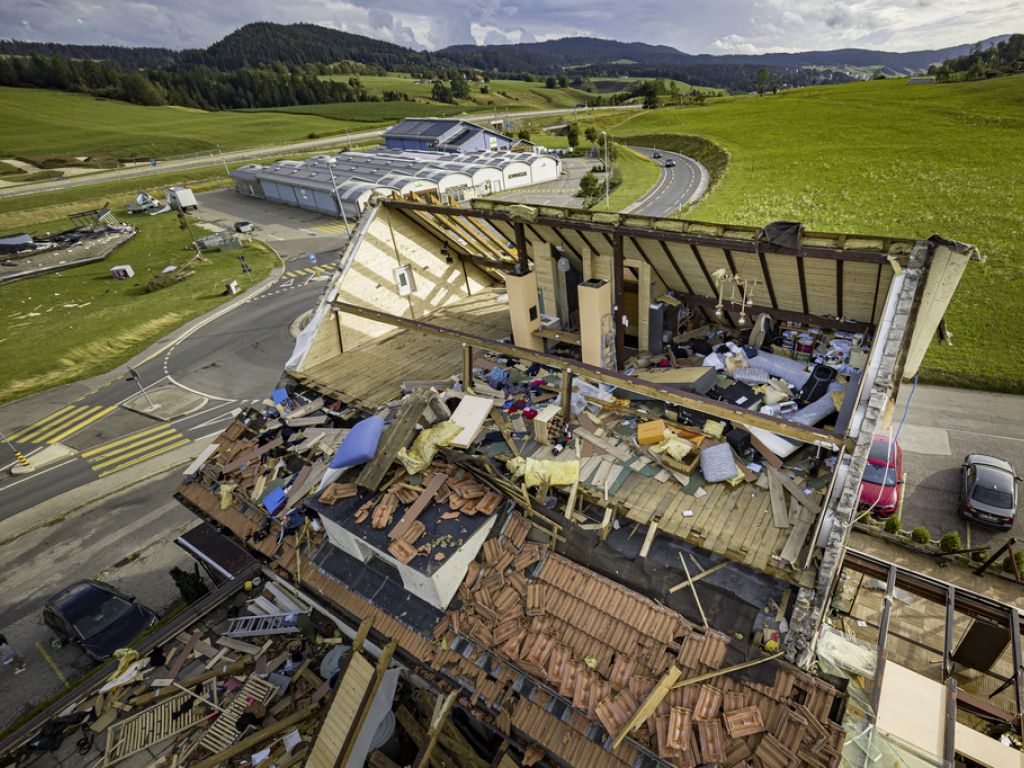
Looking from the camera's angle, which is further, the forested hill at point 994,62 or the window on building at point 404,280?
the forested hill at point 994,62

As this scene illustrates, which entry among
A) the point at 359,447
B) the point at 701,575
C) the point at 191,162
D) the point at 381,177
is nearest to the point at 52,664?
the point at 359,447

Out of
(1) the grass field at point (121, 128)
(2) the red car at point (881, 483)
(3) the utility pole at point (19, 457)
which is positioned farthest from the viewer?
(1) the grass field at point (121, 128)

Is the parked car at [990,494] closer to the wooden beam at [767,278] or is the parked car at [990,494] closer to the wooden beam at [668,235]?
the wooden beam at [767,278]

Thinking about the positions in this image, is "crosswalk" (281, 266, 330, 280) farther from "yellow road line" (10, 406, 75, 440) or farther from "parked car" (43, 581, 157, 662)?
"parked car" (43, 581, 157, 662)

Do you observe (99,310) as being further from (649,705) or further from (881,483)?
(881,483)

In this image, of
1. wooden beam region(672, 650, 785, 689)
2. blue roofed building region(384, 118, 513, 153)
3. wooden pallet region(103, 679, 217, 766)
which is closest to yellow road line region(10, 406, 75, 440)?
wooden pallet region(103, 679, 217, 766)

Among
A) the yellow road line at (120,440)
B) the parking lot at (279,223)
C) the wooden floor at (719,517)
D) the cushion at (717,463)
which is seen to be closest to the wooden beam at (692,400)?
the cushion at (717,463)

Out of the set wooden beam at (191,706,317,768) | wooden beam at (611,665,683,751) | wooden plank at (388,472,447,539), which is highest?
wooden plank at (388,472,447,539)
